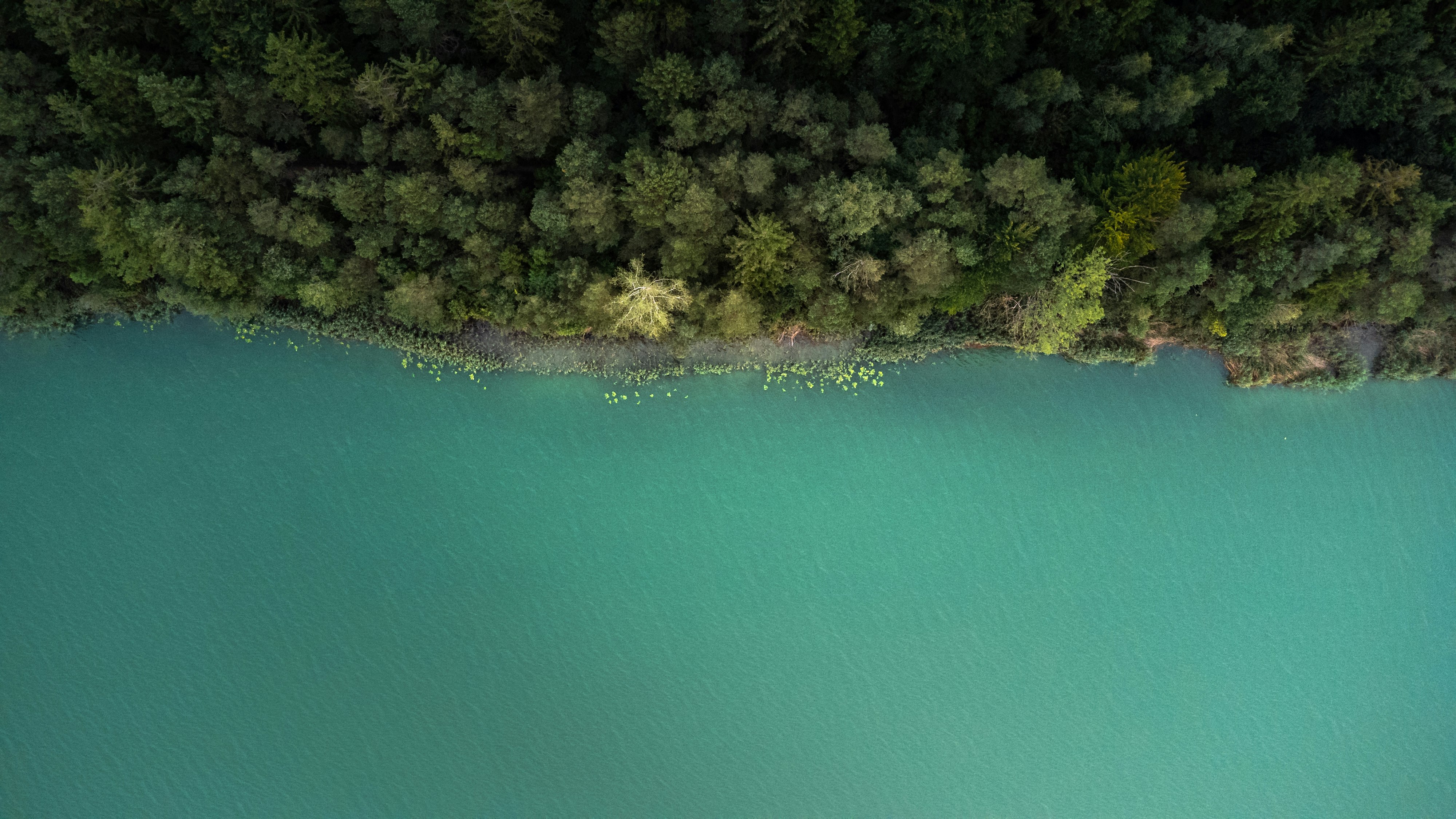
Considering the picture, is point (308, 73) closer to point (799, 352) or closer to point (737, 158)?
point (737, 158)

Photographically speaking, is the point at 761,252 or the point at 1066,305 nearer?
the point at 761,252

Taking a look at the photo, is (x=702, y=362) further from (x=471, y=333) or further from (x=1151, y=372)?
(x=1151, y=372)

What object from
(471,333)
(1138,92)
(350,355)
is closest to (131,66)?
(350,355)

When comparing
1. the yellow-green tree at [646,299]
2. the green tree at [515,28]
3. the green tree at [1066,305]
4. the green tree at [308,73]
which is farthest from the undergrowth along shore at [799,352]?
the green tree at [515,28]

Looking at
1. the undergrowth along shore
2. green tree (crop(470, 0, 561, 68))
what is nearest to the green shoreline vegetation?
green tree (crop(470, 0, 561, 68))

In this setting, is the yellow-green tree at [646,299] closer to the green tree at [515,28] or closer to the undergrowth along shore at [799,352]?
the undergrowth along shore at [799,352]

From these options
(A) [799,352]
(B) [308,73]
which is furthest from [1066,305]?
(B) [308,73]

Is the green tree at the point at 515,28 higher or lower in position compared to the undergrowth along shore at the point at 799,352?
higher
